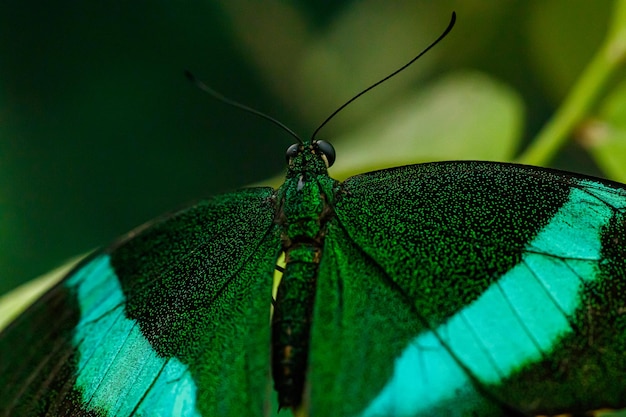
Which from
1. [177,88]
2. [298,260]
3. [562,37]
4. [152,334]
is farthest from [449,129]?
[177,88]

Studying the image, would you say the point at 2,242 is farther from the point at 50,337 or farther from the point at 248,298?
the point at 248,298

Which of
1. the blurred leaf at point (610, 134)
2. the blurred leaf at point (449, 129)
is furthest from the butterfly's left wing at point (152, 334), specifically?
the blurred leaf at point (610, 134)

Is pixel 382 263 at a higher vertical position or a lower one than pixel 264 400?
higher

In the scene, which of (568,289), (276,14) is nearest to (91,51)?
(276,14)

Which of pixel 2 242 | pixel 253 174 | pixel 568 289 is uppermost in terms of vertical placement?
pixel 253 174

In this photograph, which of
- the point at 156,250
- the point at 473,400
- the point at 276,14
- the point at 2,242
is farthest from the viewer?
the point at 276,14

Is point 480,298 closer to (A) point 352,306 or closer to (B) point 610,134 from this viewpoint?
(A) point 352,306

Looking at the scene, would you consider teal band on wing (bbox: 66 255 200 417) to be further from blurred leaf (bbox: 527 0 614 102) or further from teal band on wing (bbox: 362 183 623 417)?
blurred leaf (bbox: 527 0 614 102)
